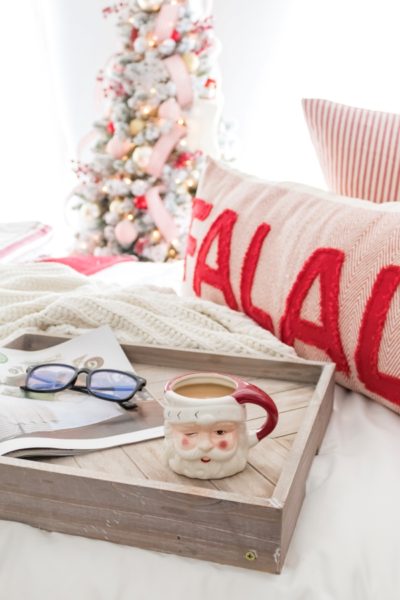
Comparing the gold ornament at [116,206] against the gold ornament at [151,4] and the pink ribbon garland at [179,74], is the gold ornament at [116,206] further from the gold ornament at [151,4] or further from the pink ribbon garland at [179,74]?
the gold ornament at [151,4]

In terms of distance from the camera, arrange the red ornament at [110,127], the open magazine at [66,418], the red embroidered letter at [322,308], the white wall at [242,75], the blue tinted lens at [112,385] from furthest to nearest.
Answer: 1. the white wall at [242,75]
2. the red ornament at [110,127]
3. the red embroidered letter at [322,308]
4. the blue tinted lens at [112,385]
5. the open magazine at [66,418]

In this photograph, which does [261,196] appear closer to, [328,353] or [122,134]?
[328,353]

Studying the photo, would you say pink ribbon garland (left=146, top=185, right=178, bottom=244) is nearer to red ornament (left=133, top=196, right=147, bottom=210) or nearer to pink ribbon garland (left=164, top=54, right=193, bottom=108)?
red ornament (left=133, top=196, right=147, bottom=210)

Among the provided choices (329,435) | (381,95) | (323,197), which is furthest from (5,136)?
(329,435)

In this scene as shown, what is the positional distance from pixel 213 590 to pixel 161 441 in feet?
0.57

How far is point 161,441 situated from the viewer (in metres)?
0.70

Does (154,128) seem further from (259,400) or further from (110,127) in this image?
(259,400)

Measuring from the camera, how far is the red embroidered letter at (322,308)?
89 centimetres

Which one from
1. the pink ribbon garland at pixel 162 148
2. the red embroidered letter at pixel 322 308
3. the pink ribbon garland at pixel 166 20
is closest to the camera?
the red embroidered letter at pixel 322 308

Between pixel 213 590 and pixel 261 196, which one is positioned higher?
pixel 261 196

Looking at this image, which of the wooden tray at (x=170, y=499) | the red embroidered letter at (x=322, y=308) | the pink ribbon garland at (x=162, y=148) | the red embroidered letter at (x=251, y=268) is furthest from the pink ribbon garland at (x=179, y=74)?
the wooden tray at (x=170, y=499)

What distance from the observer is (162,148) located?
94.6 inches

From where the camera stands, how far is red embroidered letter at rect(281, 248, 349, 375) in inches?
35.1

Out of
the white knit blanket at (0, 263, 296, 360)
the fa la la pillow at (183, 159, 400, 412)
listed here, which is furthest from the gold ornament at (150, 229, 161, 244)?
the white knit blanket at (0, 263, 296, 360)
